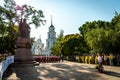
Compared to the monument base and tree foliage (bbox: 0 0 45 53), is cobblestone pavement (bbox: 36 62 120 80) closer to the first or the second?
the monument base

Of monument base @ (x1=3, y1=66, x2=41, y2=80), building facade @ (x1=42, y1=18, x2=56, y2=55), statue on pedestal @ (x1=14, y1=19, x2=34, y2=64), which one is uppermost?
building facade @ (x1=42, y1=18, x2=56, y2=55)

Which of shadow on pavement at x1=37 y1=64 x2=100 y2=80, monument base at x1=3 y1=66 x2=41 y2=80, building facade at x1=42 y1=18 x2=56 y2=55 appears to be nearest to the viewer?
shadow on pavement at x1=37 y1=64 x2=100 y2=80

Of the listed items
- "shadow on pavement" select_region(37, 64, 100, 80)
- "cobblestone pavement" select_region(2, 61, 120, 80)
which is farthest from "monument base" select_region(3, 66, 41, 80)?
"shadow on pavement" select_region(37, 64, 100, 80)

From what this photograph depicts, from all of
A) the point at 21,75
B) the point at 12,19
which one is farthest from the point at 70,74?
the point at 12,19

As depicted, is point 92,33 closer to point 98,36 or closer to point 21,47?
point 98,36

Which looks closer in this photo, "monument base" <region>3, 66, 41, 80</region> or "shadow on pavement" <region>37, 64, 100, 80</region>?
"shadow on pavement" <region>37, 64, 100, 80</region>

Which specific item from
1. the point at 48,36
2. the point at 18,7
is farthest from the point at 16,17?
the point at 48,36

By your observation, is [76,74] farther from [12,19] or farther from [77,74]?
[12,19]

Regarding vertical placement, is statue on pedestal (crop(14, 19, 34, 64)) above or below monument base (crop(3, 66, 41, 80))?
above

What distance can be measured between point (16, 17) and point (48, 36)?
11818 cm

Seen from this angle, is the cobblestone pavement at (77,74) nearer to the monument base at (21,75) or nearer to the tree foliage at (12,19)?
the monument base at (21,75)

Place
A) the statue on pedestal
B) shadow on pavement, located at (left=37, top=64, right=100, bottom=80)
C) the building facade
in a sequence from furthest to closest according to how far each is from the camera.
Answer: the building facade < the statue on pedestal < shadow on pavement, located at (left=37, top=64, right=100, bottom=80)

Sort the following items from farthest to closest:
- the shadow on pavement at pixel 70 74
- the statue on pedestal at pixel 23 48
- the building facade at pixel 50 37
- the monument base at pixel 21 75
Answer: the building facade at pixel 50 37 → the statue on pedestal at pixel 23 48 → the monument base at pixel 21 75 → the shadow on pavement at pixel 70 74

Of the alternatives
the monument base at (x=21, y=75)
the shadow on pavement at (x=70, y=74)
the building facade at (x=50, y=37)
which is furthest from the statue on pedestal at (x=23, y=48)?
the building facade at (x=50, y=37)
